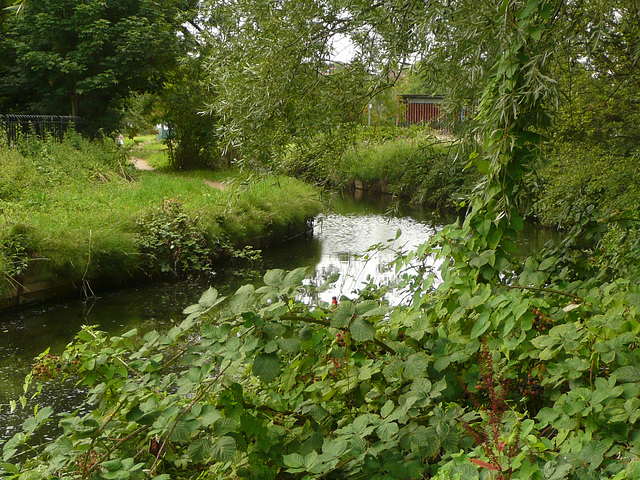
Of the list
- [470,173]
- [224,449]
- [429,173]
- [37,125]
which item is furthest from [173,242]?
[37,125]

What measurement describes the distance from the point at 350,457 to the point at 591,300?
4.14 ft

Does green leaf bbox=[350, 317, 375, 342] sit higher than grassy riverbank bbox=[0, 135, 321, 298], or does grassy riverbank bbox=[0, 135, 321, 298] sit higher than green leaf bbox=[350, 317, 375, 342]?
green leaf bbox=[350, 317, 375, 342]

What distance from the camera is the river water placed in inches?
241

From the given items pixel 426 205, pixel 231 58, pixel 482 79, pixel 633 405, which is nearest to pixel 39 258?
pixel 231 58

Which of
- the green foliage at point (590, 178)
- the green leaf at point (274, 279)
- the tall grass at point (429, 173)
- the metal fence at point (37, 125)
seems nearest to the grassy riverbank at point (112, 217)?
the metal fence at point (37, 125)

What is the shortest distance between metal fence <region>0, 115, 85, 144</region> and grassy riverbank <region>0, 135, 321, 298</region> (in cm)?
77

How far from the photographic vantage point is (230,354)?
2.05 m

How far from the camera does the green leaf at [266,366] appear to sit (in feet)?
6.76

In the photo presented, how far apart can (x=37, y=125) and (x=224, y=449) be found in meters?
17.8

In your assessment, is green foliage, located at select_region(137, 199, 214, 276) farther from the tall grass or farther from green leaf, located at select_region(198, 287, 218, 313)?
green leaf, located at select_region(198, 287, 218, 313)

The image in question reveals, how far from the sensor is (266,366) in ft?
6.83

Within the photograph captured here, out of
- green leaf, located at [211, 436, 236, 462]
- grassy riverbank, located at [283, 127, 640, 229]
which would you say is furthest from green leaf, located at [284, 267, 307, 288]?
grassy riverbank, located at [283, 127, 640, 229]

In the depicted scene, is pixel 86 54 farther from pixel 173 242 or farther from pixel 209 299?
pixel 209 299

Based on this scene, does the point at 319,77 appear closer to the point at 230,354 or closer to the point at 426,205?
the point at 230,354
